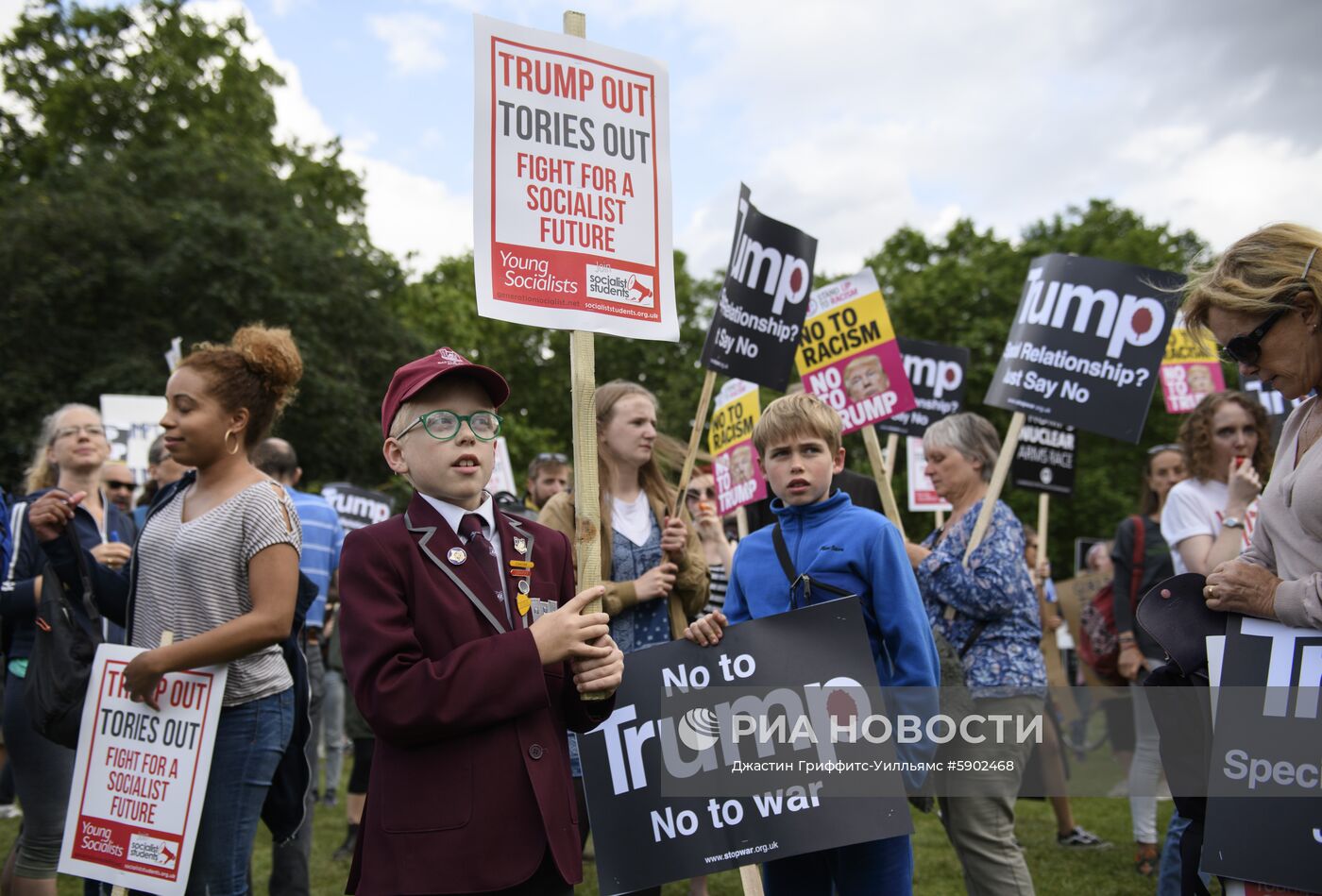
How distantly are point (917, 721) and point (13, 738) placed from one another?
339 cm

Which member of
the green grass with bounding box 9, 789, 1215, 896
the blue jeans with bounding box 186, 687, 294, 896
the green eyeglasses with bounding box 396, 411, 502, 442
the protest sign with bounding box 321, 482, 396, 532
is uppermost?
the protest sign with bounding box 321, 482, 396, 532

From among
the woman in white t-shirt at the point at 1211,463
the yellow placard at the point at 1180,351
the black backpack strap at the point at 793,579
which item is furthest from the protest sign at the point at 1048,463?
the black backpack strap at the point at 793,579

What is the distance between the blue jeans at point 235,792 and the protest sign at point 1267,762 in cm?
264

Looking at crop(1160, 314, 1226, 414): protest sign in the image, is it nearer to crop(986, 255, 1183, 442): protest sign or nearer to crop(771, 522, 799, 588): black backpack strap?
crop(986, 255, 1183, 442): protest sign

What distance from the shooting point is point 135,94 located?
27.6 m

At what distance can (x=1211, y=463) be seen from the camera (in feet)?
Answer: 18.7

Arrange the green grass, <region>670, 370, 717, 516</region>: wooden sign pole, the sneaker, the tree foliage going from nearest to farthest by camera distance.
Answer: <region>670, 370, 717, 516</region>: wooden sign pole, the green grass, the sneaker, the tree foliage

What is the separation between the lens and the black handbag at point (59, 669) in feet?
12.0

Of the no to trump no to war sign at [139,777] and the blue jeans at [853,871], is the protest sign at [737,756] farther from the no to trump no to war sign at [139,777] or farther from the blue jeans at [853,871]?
the no to trump no to war sign at [139,777]

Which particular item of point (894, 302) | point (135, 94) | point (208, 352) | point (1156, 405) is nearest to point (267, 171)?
point (135, 94)

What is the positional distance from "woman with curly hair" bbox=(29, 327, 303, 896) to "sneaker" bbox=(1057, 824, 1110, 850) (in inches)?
212

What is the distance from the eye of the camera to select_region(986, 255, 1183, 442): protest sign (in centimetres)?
572

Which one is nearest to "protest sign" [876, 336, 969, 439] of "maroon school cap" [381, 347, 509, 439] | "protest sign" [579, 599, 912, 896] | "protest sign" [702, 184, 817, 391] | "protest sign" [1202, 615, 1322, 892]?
"protest sign" [702, 184, 817, 391]

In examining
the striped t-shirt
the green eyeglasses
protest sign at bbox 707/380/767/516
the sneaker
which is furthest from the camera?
protest sign at bbox 707/380/767/516
